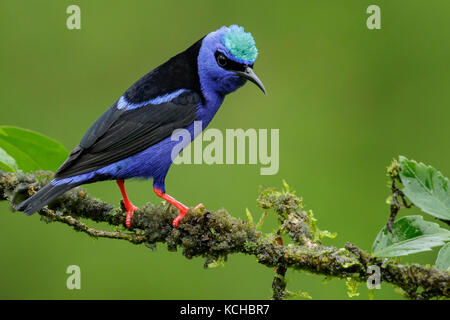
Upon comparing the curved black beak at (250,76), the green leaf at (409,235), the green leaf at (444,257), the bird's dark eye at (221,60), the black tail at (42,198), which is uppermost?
the bird's dark eye at (221,60)

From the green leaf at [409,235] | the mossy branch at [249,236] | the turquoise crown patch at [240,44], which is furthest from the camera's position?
the turquoise crown patch at [240,44]

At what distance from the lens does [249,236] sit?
109 inches

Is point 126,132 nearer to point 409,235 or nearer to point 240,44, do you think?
point 240,44

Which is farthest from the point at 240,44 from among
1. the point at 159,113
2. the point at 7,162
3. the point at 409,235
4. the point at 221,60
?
the point at 409,235

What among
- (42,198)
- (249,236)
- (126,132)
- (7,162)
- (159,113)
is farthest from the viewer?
(159,113)

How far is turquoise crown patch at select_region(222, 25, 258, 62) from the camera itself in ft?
12.8

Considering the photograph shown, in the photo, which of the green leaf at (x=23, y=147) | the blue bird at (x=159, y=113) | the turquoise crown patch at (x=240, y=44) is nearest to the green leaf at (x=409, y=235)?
the blue bird at (x=159, y=113)

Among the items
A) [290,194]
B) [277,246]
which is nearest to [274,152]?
[290,194]

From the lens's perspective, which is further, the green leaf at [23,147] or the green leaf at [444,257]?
the green leaf at [23,147]

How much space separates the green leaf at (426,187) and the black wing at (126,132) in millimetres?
2107

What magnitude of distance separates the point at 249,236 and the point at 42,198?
1254 mm

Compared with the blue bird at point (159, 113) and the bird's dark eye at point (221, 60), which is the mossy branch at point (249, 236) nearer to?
the blue bird at point (159, 113)

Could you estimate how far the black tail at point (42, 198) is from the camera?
3.12 meters

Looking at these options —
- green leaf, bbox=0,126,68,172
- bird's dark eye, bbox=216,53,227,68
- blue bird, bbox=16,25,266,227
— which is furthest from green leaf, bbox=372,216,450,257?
bird's dark eye, bbox=216,53,227,68
